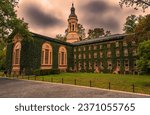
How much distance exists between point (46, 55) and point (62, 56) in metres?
7.23

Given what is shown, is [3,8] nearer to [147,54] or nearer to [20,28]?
[20,28]

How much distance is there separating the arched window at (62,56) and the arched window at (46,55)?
428 cm

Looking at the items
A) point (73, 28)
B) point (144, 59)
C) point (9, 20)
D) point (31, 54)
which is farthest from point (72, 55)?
point (144, 59)

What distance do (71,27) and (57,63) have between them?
24.8 m

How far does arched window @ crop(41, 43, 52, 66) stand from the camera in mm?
40200

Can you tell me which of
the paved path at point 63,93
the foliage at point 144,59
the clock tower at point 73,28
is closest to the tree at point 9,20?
the paved path at point 63,93

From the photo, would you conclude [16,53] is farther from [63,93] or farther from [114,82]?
[63,93]

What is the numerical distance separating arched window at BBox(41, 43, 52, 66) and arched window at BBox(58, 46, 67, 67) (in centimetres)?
428

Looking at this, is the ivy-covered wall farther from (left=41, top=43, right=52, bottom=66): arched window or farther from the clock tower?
the clock tower

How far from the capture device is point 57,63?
44.4 m

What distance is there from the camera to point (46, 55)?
41406 mm

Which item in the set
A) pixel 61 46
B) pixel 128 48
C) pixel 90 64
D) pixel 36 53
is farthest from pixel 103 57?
pixel 36 53

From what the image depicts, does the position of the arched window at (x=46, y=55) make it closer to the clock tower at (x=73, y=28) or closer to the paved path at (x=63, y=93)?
the clock tower at (x=73, y=28)

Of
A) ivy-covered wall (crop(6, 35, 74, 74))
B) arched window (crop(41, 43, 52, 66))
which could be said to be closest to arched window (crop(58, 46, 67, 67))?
arched window (crop(41, 43, 52, 66))
